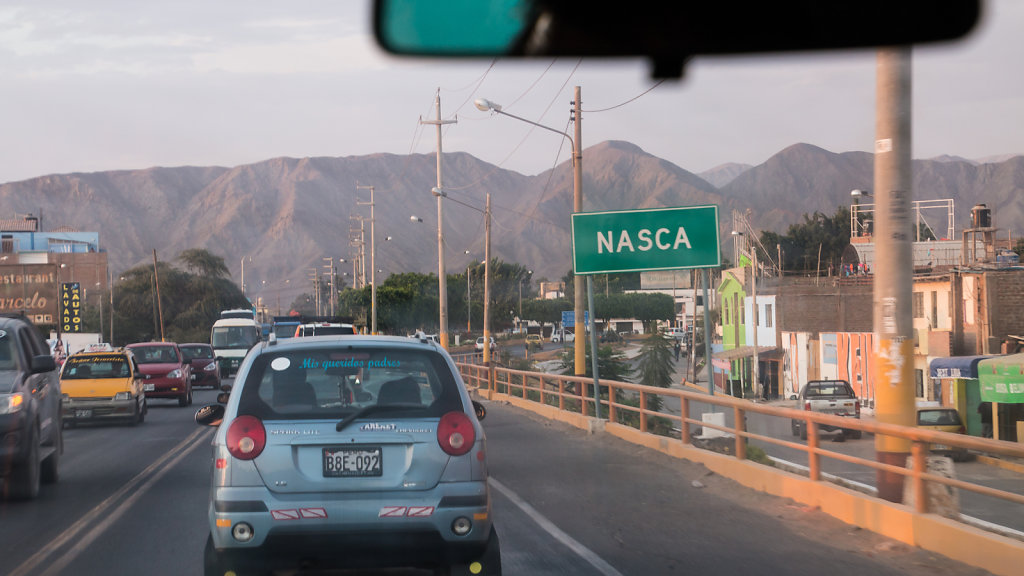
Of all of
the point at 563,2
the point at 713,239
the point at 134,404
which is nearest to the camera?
the point at 563,2

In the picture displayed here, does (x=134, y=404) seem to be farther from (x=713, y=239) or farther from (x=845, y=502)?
(x=845, y=502)

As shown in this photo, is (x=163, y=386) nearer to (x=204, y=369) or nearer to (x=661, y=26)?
(x=204, y=369)

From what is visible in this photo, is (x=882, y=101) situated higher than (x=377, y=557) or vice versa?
(x=882, y=101)

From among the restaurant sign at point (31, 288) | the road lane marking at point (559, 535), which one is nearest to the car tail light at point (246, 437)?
the road lane marking at point (559, 535)

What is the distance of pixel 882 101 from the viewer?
9.52m

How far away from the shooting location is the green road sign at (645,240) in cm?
1792

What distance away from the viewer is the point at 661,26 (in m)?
3.62

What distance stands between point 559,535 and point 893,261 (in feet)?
13.4

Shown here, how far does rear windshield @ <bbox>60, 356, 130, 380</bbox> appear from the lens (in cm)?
2180

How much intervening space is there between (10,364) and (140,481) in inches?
87.2

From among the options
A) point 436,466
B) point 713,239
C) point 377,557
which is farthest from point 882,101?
point 713,239

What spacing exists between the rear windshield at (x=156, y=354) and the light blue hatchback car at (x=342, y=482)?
23851 mm

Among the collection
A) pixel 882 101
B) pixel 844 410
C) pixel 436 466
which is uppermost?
pixel 882 101

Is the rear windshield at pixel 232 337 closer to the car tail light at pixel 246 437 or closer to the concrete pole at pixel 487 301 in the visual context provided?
the concrete pole at pixel 487 301
